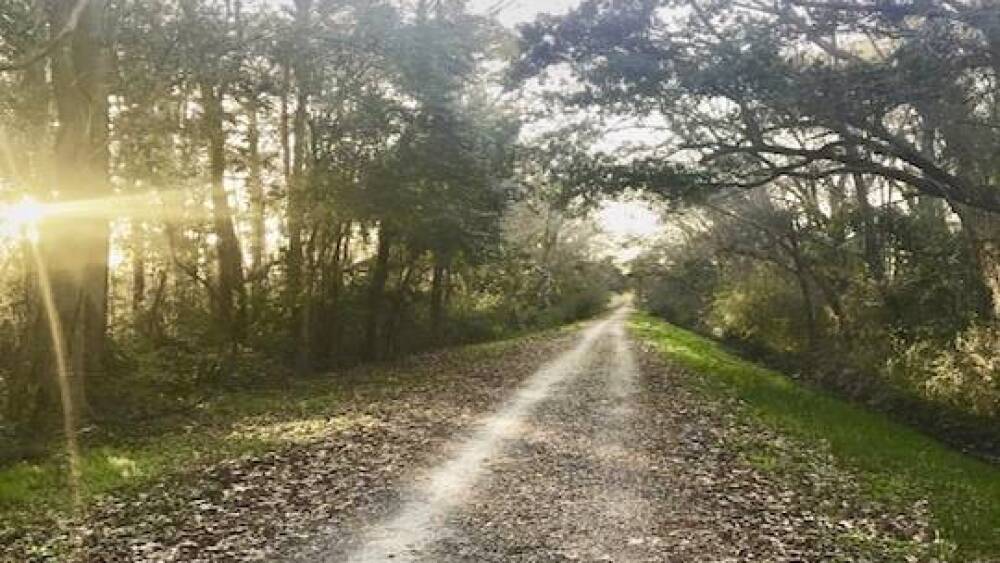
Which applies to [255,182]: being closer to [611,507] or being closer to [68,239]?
[68,239]

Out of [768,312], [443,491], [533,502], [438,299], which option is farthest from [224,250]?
[768,312]

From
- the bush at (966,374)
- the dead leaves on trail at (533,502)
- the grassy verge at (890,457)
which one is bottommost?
the grassy verge at (890,457)

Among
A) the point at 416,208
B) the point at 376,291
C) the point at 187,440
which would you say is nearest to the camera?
the point at 187,440

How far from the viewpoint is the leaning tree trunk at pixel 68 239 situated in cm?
1546

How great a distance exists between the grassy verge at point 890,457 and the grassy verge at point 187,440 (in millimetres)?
8081

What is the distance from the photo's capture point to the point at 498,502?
34.1 feet

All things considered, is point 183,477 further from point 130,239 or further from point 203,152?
point 130,239

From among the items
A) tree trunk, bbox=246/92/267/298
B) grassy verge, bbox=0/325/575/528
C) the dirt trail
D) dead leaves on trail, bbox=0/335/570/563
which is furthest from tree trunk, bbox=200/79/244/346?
the dirt trail

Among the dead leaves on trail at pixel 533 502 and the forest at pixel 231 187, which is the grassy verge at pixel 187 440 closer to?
the dead leaves on trail at pixel 533 502

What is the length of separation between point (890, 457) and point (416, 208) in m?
15.3

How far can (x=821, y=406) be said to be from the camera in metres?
21.4

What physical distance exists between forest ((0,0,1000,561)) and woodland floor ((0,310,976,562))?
0.47ft

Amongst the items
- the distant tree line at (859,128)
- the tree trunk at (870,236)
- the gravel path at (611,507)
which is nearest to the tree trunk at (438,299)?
the distant tree line at (859,128)

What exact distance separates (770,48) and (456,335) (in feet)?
92.8
